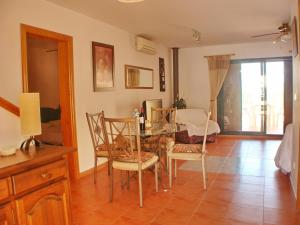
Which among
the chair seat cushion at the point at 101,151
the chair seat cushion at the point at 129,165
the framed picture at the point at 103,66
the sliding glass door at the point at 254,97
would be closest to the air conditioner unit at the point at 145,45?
the framed picture at the point at 103,66

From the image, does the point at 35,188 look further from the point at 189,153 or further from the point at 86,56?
the point at 86,56

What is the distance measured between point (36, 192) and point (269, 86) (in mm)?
6300

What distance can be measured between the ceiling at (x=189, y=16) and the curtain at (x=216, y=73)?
1156 mm

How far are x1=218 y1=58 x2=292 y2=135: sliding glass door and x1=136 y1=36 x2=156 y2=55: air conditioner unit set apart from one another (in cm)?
236

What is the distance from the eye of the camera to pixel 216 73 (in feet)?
22.9

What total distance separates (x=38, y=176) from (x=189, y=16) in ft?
11.1

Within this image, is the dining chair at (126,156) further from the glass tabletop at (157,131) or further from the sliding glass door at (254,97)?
the sliding glass door at (254,97)

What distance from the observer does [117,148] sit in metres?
3.15

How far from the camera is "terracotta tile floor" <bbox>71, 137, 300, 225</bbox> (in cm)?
256

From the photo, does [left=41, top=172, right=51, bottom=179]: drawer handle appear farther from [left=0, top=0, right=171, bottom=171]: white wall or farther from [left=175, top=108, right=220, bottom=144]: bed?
[left=175, top=108, right=220, bottom=144]: bed

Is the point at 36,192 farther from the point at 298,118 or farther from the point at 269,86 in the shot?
the point at 269,86

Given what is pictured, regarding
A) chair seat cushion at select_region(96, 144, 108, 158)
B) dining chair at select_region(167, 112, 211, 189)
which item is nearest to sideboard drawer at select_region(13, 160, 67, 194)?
chair seat cushion at select_region(96, 144, 108, 158)

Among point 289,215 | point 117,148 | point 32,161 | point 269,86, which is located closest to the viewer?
point 32,161

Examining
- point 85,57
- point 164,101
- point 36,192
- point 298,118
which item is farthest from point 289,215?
point 164,101
